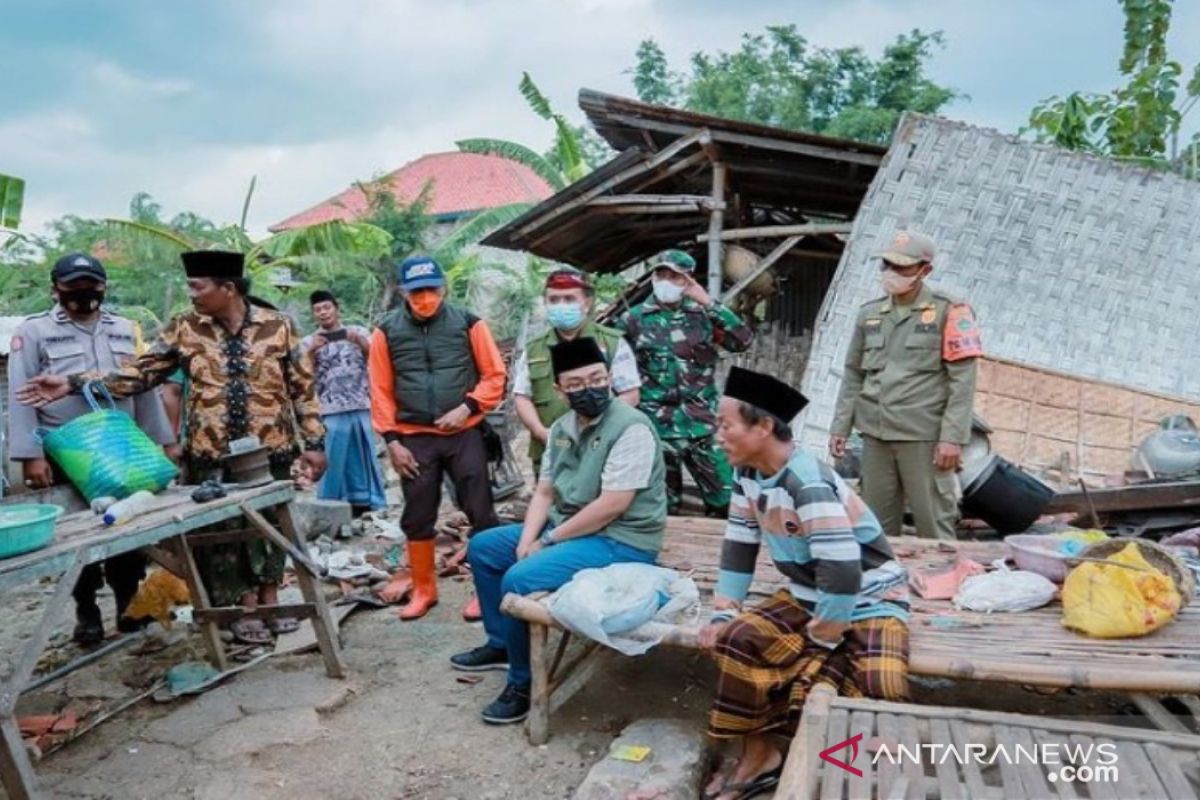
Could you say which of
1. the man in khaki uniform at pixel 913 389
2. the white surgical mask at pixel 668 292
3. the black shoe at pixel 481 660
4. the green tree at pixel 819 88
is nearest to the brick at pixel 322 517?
the black shoe at pixel 481 660

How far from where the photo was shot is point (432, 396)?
4430 millimetres

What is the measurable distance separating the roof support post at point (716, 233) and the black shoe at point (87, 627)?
16.9 feet

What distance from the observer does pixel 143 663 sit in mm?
4223

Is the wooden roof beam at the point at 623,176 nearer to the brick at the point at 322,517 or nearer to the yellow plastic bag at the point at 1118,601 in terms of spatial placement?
the brick at the point at 322,517

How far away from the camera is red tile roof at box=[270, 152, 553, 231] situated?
25.6 metres

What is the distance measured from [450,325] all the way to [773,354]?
574cm

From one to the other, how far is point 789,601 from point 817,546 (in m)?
0.39

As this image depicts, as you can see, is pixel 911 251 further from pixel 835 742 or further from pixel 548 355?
pixel 835 742

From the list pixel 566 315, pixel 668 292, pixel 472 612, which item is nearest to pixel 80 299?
pixel 566 315

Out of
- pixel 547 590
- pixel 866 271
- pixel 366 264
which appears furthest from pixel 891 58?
pixel 547 590

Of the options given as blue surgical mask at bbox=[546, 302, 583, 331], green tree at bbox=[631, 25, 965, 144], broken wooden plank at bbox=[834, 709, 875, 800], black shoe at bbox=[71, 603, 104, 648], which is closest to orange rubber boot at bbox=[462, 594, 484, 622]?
blue surgical mask at bbox=[546, 302, 583, 331]

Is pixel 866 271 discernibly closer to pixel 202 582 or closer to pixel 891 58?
pixel 202 582

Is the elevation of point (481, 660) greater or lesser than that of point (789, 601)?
lesser

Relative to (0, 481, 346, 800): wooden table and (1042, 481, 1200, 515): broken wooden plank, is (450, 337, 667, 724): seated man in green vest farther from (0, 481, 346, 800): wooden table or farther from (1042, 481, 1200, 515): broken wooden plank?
(1042, 481, 1200, 515): broken wooden plank
